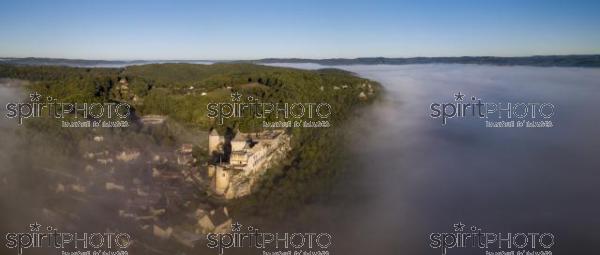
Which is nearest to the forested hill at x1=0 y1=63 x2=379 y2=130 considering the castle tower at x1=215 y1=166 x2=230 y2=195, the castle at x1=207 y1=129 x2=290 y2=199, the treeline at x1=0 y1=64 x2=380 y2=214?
the treeline at x1=0 y1=64 x2=380 y2=214

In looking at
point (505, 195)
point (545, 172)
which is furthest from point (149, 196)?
point (545, 172)

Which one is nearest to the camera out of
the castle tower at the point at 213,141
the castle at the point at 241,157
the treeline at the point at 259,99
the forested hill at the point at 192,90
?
the castle at the point at 241,157

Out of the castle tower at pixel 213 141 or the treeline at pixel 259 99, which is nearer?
the treeline at pixel 259 99

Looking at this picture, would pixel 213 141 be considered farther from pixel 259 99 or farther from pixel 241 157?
pixel 259 99

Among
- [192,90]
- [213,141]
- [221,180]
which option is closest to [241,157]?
[221,180]

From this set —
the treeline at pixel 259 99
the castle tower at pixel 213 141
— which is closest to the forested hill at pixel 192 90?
the treeline at pixel 259 99

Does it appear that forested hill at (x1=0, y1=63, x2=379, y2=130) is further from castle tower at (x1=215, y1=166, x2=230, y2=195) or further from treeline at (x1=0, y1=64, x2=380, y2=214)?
castle tower at (x1=215, y1=166, x2=230, y2=195)

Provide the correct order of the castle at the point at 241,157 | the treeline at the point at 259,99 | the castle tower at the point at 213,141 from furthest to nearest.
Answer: the castle tower at the point at 213,141
the treeline at the point at 259,99
the castle at the point at 241,157

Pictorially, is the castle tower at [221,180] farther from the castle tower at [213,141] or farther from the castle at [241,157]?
the castle tower at [213,141]
